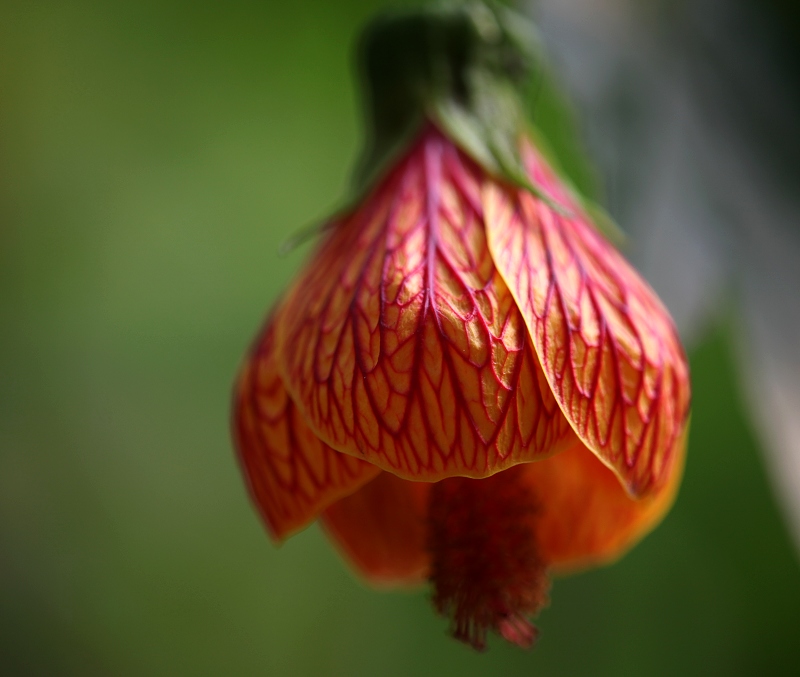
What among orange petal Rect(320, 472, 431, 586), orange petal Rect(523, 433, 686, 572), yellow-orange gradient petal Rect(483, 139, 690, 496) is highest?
yellow-orange gradient petal Rect(483, 139, 690, 496)

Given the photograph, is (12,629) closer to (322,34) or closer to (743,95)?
(322,34)

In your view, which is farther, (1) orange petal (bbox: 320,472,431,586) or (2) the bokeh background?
(2) the bokeh background

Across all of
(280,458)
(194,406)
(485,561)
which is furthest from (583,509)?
(194,406)

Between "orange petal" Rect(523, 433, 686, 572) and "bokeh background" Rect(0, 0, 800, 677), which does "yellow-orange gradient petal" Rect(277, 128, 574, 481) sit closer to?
"orange petal" Rect(523, 433, 686, 572)

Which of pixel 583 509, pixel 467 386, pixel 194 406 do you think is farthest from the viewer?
pixel 194 406

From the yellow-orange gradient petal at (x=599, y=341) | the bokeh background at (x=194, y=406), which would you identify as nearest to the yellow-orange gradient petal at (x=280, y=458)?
the yellow-orange gradient petal at (x=599, y=341)

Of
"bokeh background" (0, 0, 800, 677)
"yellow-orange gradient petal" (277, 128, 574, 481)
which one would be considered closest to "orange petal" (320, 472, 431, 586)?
"yellow-orange gradient petal" (277, 128, 574, 481)

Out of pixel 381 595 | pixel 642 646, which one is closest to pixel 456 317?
pixel 381 595

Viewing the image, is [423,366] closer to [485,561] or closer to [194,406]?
[485,561]
